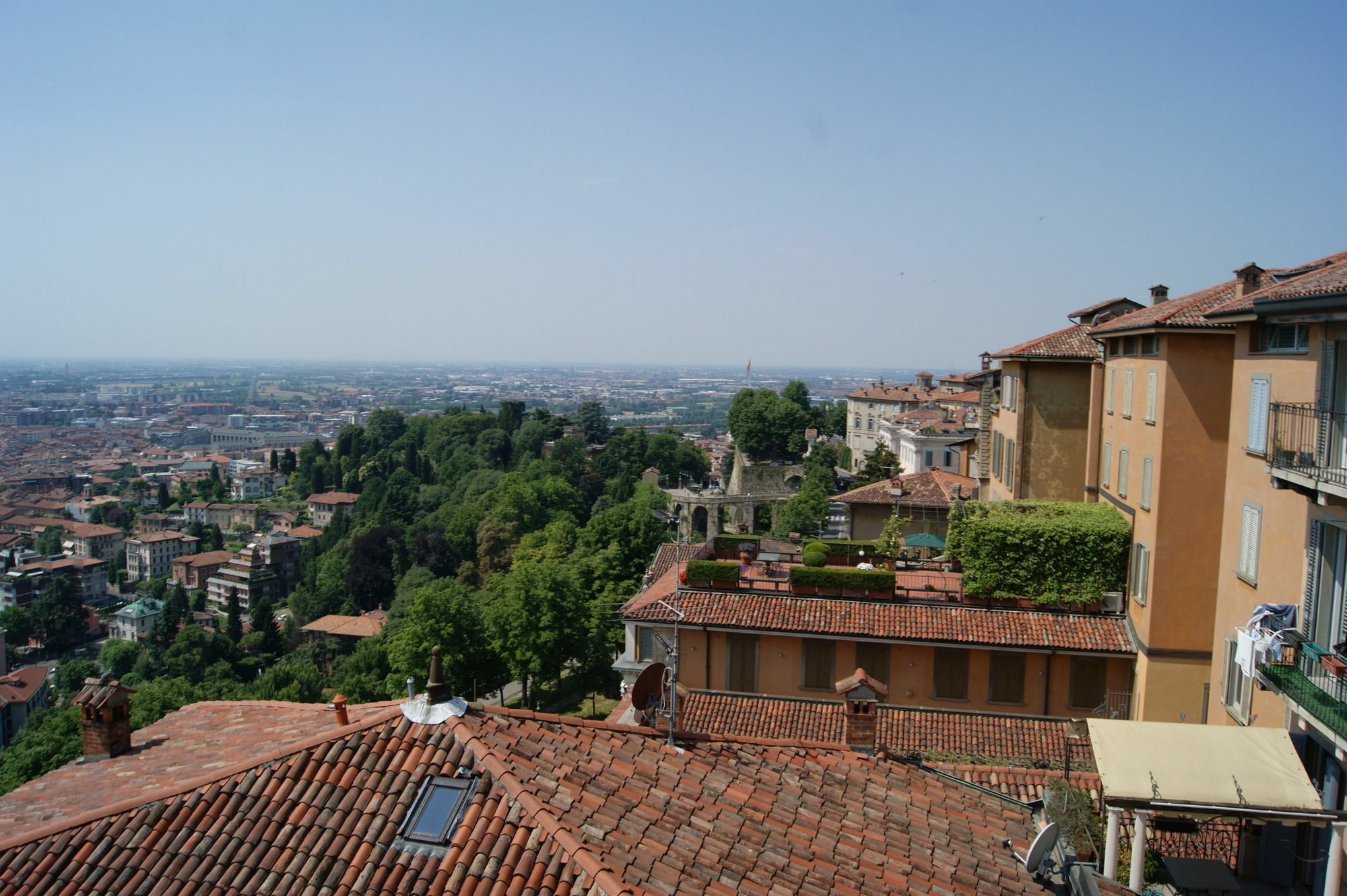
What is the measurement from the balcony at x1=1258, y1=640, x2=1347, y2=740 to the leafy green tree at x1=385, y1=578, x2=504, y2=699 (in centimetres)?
2768

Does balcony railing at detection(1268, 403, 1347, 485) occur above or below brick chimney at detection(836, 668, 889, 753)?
above

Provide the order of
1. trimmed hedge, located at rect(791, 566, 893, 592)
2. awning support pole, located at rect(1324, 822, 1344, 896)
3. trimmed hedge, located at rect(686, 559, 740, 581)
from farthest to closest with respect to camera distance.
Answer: trimmed hedge, located at rect(686, 559, 740, 581) < trimmed hedge, located at rect(791, 566, 893, 592) < awning support pole, located at rect(1324, 822, 1344, 896)

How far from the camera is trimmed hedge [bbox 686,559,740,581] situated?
18.8 metres

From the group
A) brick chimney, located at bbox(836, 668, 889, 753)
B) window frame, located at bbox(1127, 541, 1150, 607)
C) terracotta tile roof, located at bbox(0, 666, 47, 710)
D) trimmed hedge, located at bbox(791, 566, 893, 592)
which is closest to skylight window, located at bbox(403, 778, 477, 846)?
brick chimney, located at bbox(836, 668, 889, 753)

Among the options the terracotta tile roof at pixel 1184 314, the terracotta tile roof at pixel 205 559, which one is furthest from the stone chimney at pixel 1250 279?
the terracotta tile roof at pixel 205 559

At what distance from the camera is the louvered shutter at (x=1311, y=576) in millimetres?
10508

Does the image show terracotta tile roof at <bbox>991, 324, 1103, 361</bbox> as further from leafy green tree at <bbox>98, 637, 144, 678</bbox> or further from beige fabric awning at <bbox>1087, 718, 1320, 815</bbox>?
leafy green tree at <bbox>98, 637, 144, 678</bbox>

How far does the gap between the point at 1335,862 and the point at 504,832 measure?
8.79 m

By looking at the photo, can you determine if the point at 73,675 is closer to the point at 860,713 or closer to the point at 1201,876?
the point at 860,713

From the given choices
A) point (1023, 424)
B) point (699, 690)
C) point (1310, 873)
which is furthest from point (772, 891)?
point (1023, 424)

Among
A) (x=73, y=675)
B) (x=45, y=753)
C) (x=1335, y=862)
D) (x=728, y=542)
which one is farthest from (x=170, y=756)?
(x=73, y=675)

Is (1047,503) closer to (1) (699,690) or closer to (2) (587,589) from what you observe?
(1) (699,690)

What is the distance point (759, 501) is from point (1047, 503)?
139 ft

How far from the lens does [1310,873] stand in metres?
11.0
